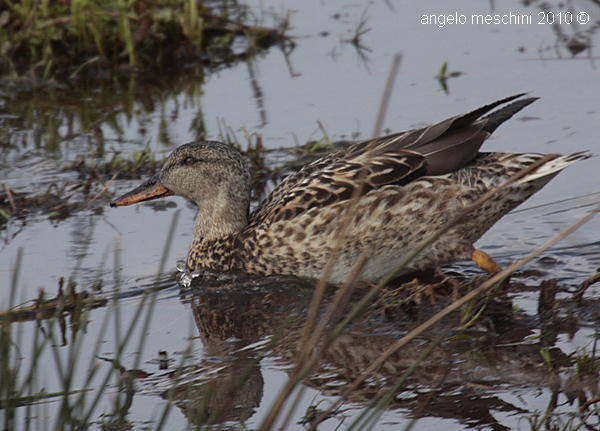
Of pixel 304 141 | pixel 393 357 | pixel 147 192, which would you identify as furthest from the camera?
pixel 304 141

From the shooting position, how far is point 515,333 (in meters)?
4.43

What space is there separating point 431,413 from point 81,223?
355cm

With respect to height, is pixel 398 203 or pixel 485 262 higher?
pixel 398 203

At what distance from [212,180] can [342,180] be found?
1109mm

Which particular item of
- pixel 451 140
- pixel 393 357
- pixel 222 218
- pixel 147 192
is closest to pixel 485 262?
pixel 451 140

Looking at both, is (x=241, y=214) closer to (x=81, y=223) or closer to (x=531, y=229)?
(x=81, y=223)

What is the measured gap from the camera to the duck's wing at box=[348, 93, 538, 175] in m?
5.40

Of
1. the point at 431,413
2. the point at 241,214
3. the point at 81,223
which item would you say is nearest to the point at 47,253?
the point at 81,223

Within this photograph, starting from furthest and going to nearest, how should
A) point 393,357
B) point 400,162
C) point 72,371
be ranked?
A: point 400,162 < point 393,357 < point 72,371

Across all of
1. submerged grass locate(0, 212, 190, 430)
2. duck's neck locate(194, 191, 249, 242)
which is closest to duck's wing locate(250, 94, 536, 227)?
duck's neck locate(194, 191, 249, 242)

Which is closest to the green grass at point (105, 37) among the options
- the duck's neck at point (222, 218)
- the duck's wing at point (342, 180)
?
the duck's neck at point (222, 218)

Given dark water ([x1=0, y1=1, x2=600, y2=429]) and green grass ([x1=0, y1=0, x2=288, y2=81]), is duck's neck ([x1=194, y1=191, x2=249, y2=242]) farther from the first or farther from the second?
green grass ([x1=0, y1=0, x2=288, y2=81])

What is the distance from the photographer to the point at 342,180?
5.42m

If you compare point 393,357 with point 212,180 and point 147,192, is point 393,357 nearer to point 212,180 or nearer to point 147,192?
point 212,180
